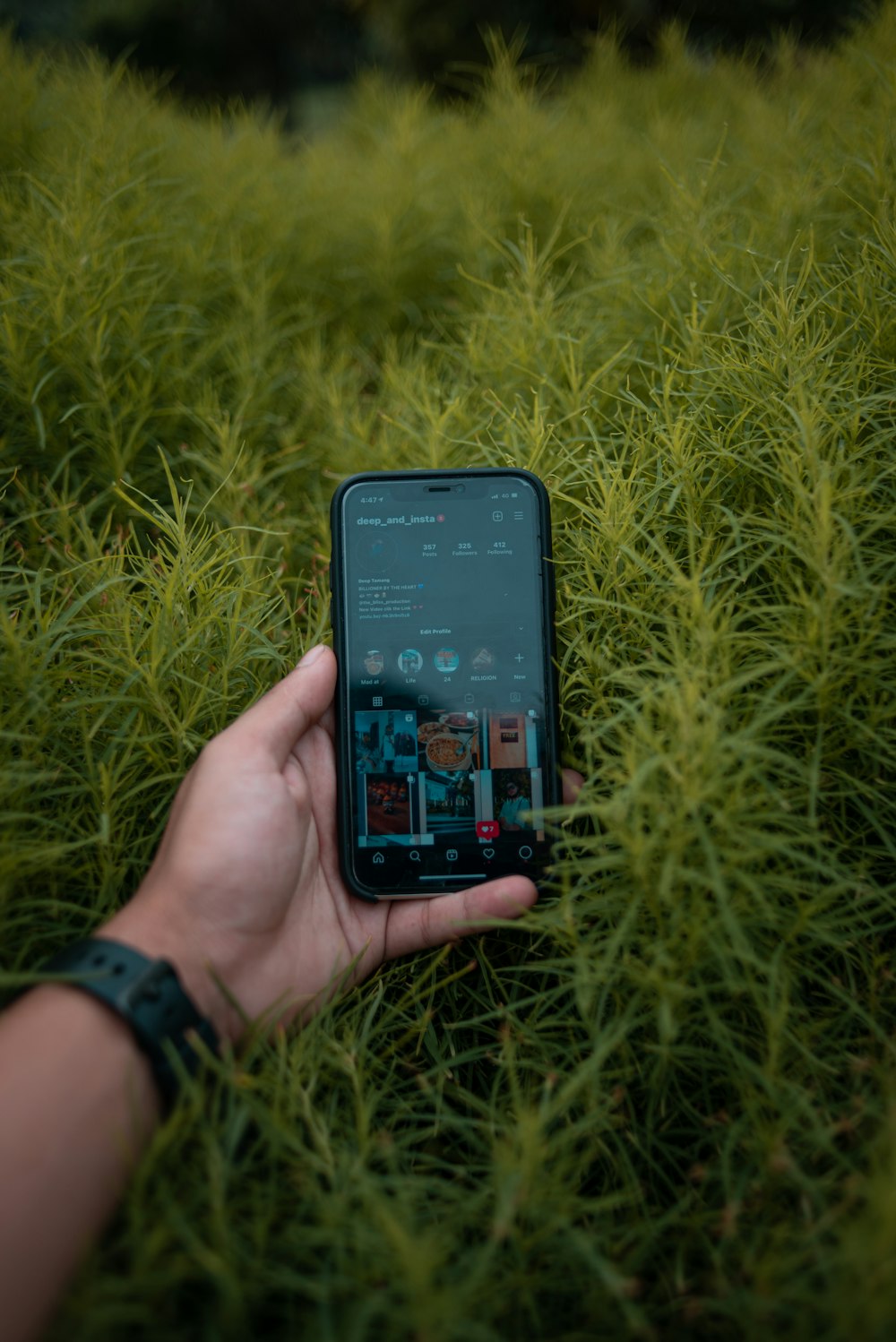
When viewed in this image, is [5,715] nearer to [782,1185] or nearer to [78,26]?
[782,1185]

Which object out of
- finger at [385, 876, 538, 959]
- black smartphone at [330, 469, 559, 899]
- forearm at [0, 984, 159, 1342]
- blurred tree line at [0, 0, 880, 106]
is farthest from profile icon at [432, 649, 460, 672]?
blurred tree line at [0, 0, 880, 106]

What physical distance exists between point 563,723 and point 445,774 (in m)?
0.24

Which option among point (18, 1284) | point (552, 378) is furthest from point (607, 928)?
point (552, 378)

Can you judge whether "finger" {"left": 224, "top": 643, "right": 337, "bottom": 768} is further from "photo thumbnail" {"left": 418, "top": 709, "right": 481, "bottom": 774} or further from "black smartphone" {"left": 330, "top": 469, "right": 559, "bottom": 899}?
"photo thumbnail" {"left": 418, "top": 709, "right": 481, "bottom": 774}

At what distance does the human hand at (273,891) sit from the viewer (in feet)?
3.84

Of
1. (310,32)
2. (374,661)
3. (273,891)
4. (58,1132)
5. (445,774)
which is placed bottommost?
(58,1132)

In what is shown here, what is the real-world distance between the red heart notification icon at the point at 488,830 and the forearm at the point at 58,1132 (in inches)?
23.6

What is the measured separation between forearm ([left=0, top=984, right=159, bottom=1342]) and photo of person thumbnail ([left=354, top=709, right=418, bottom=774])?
1.81 ft

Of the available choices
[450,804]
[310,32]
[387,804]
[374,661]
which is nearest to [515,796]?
[450,804]

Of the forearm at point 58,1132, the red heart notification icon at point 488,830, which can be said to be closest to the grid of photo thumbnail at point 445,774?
the red heart notification icon at point 488,830

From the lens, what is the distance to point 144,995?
3.51 ft

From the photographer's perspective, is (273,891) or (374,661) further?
(374,661)

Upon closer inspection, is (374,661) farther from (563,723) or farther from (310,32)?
(310,32)

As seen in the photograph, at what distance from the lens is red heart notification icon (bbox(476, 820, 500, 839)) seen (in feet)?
4.66
